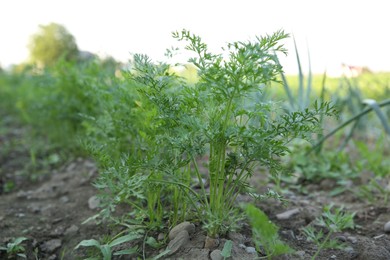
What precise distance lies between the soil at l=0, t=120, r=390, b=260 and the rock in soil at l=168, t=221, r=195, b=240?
27 millimetres

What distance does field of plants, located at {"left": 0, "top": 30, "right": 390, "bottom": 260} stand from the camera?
151 cm

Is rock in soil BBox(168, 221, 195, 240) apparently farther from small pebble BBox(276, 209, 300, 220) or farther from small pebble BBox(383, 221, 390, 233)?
small pebble BBox(383, 221, 390, 233)

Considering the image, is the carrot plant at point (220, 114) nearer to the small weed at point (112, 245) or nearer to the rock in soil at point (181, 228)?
the rock in soil at point (181, 228)

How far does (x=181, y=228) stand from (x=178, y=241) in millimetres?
64

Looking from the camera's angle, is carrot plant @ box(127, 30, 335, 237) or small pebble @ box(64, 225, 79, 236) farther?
small pebble @ box(64, 225, 79, 236)

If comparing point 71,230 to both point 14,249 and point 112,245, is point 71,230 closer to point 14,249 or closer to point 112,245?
point 14,249

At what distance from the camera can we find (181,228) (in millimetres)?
1754

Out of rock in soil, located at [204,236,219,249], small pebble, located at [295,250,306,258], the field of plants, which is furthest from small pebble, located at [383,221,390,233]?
rock in soil, located at [204,236,219,249]

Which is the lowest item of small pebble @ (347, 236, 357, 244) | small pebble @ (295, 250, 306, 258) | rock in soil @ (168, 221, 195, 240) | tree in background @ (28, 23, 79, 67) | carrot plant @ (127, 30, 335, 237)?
small pebble @ (347, 236, 357, 244)

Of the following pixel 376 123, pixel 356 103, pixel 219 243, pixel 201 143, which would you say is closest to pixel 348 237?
pixel 219 243

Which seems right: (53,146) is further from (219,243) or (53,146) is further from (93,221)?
(219,243)

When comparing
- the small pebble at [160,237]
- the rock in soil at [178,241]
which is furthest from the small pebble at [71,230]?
the rock in soil at [178,241]

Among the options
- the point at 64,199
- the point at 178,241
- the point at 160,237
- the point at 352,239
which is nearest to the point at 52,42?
the point at 64,199

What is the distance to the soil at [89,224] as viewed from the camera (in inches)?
71.0
